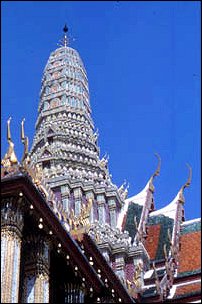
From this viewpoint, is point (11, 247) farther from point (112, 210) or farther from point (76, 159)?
point (76, 159)

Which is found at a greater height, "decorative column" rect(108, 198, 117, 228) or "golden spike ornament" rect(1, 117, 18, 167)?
"decorative column" rect(108, 198, 117, 228)

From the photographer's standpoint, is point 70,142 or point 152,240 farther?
point 70,142

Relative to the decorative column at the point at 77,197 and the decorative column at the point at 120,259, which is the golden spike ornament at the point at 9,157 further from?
the decorative column at the point at 77,197

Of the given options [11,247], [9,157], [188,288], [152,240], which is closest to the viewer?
[11,247]

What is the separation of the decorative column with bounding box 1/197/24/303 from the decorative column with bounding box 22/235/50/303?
924 mm

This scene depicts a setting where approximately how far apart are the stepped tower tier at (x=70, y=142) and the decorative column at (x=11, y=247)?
14599mm

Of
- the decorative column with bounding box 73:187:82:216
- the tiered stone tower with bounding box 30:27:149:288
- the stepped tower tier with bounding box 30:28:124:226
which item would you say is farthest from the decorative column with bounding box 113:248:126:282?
the decorative column with bounding box 73:187:82:216

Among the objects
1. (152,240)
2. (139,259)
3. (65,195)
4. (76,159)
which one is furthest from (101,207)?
(139,259)

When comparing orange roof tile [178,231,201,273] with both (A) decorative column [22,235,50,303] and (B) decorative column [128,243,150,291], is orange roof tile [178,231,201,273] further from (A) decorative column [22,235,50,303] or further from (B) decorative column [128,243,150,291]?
(A) decorative column [22,235,50,303]

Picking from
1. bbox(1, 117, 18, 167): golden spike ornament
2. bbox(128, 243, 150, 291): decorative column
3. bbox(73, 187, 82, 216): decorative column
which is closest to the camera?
bbox(1, 117, 18, 167): golden spike ornament

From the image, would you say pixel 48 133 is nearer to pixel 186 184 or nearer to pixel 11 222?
pixel 186 184

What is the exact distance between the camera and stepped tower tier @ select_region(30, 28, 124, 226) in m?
33.2

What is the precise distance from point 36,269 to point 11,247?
144 cm

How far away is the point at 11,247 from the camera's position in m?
16.8
